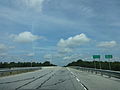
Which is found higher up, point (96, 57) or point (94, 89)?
point (96, 57)

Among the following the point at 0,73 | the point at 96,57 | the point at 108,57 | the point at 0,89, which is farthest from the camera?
the point at 96,57

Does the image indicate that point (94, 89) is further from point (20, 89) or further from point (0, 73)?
point (0, 73)

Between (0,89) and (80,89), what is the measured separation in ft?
17.6

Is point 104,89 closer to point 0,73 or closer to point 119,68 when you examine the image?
point 0,73

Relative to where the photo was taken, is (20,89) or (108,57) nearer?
(20,89)

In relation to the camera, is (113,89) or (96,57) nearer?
(113,89)

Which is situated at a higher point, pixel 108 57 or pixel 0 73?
pixel 108 57

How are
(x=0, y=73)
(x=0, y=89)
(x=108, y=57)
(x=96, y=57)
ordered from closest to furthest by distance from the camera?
(x=0, y=89)
(x=0, y=73)
(x=108, y=57)
(x=96, y=57)

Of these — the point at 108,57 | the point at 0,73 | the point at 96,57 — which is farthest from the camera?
the point at 96,57

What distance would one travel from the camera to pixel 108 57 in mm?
49062

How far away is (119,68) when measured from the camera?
2009 inches

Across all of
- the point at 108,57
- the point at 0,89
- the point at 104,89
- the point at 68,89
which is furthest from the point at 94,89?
the point at 108,57

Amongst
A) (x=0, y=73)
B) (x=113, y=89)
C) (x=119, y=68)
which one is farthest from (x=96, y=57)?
(x=113, y=89)

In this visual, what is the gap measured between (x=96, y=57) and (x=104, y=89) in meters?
48.8
